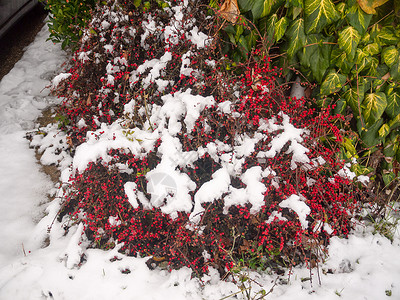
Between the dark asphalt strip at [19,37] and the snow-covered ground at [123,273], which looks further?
the dark asphalt strip at [19,37]

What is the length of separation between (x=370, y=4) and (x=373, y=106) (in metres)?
0.78

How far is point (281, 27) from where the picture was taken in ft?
7.58

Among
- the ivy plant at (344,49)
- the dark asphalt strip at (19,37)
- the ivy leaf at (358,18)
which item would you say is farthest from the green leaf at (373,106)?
the dark asphalt strip at (19,37)

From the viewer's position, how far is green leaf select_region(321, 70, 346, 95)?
7.71ft

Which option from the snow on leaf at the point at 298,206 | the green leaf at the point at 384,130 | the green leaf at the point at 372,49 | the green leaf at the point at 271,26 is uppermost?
the green leaf at the point at 271,26

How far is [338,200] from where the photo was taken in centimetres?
218

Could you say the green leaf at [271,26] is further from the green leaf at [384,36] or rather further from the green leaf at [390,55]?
the green leaf at [390,55]

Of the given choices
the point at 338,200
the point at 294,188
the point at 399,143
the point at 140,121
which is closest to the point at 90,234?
the point at 140,121

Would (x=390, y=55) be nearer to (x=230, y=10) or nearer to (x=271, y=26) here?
(x=271, y=26)

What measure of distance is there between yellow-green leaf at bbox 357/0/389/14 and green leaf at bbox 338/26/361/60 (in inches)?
5.7

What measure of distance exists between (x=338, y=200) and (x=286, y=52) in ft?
4.26

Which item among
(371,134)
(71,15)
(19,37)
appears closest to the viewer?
(371,134)

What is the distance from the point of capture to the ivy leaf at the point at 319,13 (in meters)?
2.10

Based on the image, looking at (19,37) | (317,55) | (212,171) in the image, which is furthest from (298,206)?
(19,37)
